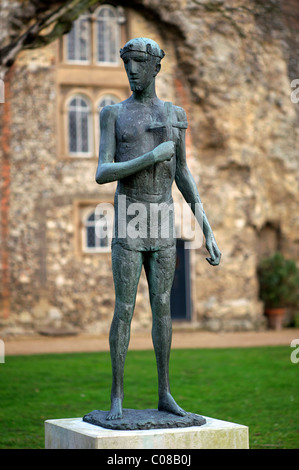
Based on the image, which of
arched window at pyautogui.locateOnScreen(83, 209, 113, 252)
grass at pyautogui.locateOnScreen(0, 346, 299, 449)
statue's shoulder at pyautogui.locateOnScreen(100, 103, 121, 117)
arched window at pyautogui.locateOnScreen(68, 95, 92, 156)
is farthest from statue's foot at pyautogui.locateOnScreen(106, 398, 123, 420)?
arched window at pyautogui.locateOnScreen(68, 95, 92, 156)

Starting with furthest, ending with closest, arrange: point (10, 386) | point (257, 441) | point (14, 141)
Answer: point (14, 141) → point (10, 386) → point (257, 441)

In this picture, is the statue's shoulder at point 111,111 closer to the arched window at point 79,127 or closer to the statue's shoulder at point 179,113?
the statue's shoulder at point 179,113

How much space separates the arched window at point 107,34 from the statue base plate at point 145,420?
1599cm

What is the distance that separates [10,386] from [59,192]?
9344 mm

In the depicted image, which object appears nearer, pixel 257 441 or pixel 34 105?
pixel 257 441

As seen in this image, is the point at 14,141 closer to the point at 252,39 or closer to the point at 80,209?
the point at 80,209

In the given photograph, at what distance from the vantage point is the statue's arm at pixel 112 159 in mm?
5453

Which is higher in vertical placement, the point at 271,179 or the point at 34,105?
the point at 34,105

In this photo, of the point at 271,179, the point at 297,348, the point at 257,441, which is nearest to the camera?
the point at 257,441

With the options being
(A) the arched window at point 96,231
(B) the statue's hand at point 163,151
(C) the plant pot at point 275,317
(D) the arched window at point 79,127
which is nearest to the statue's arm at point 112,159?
(B) the statue's hand at point 163,151

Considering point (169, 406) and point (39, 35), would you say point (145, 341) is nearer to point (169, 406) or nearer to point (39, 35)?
point (39, 35)

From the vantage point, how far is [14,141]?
19.9m

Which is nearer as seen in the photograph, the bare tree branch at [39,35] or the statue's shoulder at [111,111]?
the statue's shoulder at [111,111]
